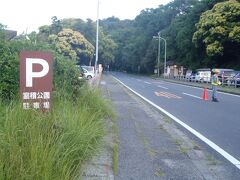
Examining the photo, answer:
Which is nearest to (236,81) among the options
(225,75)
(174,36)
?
(225,75)

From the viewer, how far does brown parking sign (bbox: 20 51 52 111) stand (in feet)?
21.8

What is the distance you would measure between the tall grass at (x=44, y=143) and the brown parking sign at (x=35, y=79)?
8.1 inches

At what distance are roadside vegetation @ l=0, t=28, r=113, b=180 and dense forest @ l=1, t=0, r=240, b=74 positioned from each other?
2.24 meters

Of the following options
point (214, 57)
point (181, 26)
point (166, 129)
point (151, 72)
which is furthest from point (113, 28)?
point (166, 129)

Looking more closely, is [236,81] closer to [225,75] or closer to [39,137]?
[225,75]

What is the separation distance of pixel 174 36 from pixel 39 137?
7060 centimetres

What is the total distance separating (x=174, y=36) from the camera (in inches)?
2931

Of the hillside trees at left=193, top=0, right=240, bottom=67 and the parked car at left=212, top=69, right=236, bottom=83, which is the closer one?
the parked car at left=212, top=69, right=236, bottom=83

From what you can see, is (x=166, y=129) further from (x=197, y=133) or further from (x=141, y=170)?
(x=141, y=170)

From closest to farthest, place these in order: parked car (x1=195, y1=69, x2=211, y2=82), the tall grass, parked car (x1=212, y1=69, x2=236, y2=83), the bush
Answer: the tall grass → the bush → parked car (x1=212, y1=69, x2=236, y2=83) → parked car (x1=195, y1=69, x2=211, y2=82)

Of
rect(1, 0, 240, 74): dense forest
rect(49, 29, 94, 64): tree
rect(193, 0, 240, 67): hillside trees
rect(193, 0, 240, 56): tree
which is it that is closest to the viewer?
rect(193, 0, 240, 56): tree

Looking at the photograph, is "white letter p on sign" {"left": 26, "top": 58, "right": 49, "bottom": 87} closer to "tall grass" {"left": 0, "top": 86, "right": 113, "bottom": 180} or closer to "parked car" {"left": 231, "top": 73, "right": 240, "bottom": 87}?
"tall grass" {"left": 0, "top": 86, "right": 113, "bottom": 180}

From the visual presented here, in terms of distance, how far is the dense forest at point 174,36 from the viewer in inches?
1949

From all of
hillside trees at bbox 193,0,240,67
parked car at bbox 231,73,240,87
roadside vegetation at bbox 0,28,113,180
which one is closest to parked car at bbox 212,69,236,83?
parked car at bbox 231,73,240,87
